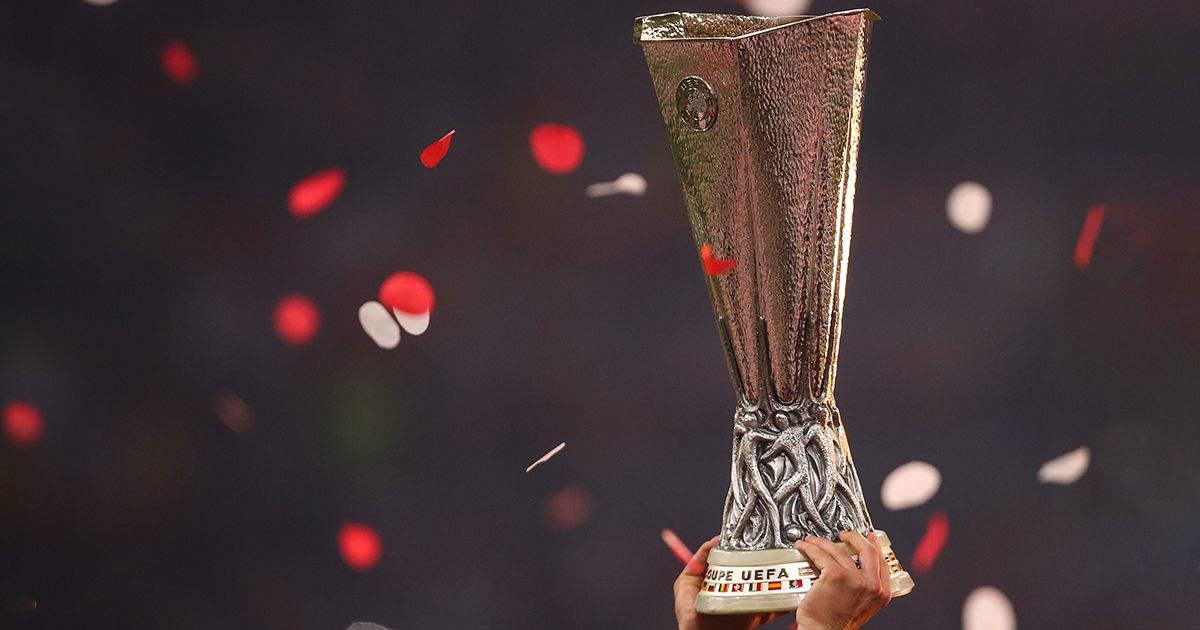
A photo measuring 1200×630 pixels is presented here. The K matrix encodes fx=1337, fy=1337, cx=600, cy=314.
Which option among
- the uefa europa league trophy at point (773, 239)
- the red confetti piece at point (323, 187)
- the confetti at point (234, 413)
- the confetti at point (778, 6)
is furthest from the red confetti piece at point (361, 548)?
the confetti at point (778, 6)

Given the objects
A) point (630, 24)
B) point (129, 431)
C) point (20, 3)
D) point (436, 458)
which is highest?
point (20, 3)

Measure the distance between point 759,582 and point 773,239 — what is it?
1.04 ft

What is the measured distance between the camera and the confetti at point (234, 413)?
2018 mm

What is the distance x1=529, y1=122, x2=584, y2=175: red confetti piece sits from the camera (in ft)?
6.62

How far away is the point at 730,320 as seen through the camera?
1295mm

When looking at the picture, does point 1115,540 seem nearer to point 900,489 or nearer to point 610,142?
point 900,489

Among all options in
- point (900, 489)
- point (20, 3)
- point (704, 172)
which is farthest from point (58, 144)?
point (900, 489)

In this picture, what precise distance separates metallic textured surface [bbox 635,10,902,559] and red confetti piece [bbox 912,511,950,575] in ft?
2.25

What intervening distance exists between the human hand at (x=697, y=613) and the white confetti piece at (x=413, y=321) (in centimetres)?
75

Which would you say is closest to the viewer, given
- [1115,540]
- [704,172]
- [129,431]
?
[704,172]

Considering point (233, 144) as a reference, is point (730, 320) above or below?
below

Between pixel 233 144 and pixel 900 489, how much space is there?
3.68ft

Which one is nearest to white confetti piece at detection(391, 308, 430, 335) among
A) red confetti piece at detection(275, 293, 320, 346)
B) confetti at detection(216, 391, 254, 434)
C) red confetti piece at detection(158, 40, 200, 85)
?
red confetti piece at detection(275, 293, 320, 346)

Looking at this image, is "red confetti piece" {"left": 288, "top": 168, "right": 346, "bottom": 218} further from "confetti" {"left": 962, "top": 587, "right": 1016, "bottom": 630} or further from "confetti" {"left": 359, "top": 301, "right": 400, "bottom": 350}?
"confetti" {"left": 962, "top": 587, "right": 1016, "bottom": 630}
